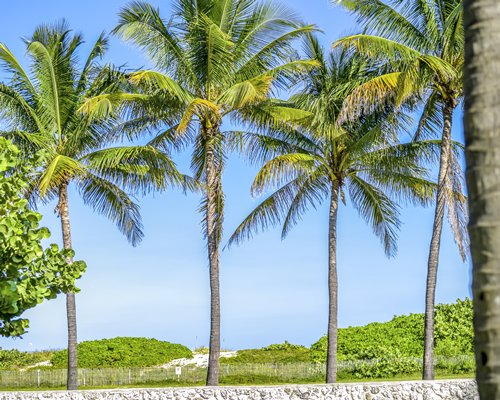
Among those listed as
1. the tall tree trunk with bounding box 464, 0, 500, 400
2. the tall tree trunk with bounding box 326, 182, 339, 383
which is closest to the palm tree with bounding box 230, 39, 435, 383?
the tall tree trunk with bounding box 326, 182, 339, 383

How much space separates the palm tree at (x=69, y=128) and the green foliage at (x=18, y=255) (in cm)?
1304

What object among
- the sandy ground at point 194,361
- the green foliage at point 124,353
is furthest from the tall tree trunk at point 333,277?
the green foliage at point 124,353

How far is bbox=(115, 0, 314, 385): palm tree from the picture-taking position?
25.3 meters

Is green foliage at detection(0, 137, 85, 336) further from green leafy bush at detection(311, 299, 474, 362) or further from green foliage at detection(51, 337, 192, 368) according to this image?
green foliage at detection(51, 337, 192, 368)

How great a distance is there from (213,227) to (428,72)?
8009mm

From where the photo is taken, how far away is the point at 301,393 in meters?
14.7

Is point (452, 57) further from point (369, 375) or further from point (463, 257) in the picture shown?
point (369, 375)

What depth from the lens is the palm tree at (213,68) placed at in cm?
2534

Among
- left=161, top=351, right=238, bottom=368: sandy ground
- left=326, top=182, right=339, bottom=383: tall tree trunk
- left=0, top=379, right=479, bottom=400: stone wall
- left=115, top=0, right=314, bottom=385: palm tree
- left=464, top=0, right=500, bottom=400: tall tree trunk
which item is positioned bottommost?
left=0, top=379, right=479, bottom=400: stone wall

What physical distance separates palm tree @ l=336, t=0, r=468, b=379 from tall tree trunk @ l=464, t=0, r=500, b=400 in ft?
64.9

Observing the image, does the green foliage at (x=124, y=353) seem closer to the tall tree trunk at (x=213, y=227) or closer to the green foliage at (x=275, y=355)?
the green foliage at (x=275, y=355)

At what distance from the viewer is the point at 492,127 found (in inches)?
97.5

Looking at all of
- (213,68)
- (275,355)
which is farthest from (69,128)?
(275,355)

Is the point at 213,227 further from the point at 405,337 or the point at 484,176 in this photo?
the point at 484,176
